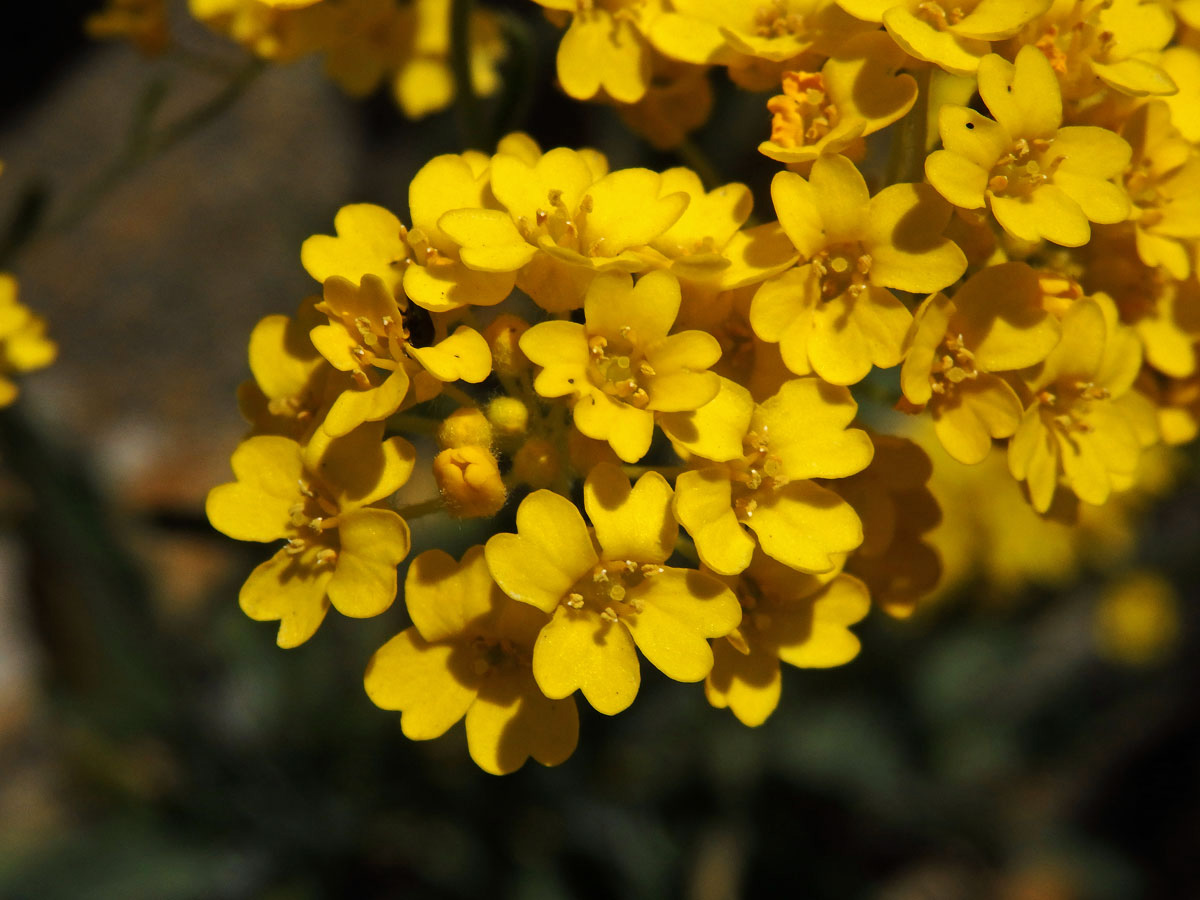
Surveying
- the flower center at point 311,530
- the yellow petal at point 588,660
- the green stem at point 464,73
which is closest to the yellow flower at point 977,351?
the yellow petal at point 588,660

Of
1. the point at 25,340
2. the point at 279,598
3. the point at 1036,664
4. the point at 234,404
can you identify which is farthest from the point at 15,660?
the point at 1036,664

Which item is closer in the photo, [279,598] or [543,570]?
[543,570]

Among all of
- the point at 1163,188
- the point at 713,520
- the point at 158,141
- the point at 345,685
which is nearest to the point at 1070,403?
the point at 1163,188

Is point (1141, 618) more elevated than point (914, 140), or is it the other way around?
point (914, 140)

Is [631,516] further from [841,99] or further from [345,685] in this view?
[345,685]

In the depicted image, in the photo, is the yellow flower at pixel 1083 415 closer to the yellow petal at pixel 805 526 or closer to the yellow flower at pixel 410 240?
the yellow petal at pixel 805 526

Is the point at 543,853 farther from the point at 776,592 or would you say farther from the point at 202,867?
the point at 776,592

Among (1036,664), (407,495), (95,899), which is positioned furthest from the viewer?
(1036,664)
